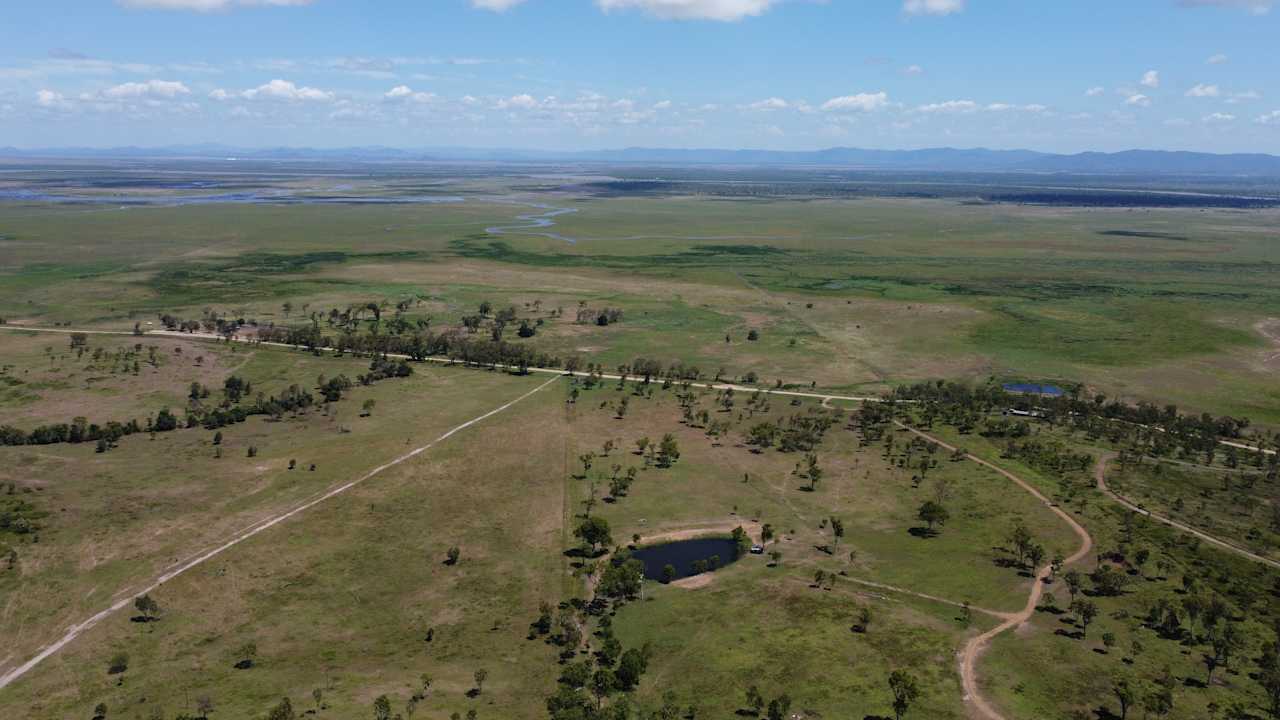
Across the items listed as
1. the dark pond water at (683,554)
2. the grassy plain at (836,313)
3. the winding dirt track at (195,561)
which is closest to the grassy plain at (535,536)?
the winding dirt track at (195,561)

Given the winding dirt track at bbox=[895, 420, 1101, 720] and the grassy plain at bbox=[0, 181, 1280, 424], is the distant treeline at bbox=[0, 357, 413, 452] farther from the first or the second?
the winding dirt track at bbox=[895, 420, 1101, 720]

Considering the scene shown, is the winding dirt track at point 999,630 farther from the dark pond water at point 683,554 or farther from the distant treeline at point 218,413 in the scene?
the distant treeline at point 218,413

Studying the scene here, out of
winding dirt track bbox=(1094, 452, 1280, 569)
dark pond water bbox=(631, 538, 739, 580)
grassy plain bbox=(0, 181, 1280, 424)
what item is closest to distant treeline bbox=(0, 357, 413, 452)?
grassy plain bbox=(0, 181, 1280, 424)

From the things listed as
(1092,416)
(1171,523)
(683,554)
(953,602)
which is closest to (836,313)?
(1092,416)

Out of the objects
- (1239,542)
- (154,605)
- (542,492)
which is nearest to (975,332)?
(1239,542)

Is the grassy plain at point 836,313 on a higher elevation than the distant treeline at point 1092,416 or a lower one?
higher

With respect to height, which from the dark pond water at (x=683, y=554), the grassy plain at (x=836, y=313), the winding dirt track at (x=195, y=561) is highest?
the grassy plain at (x=836, y=313)

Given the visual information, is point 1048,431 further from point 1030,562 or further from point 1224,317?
point 1224,317
